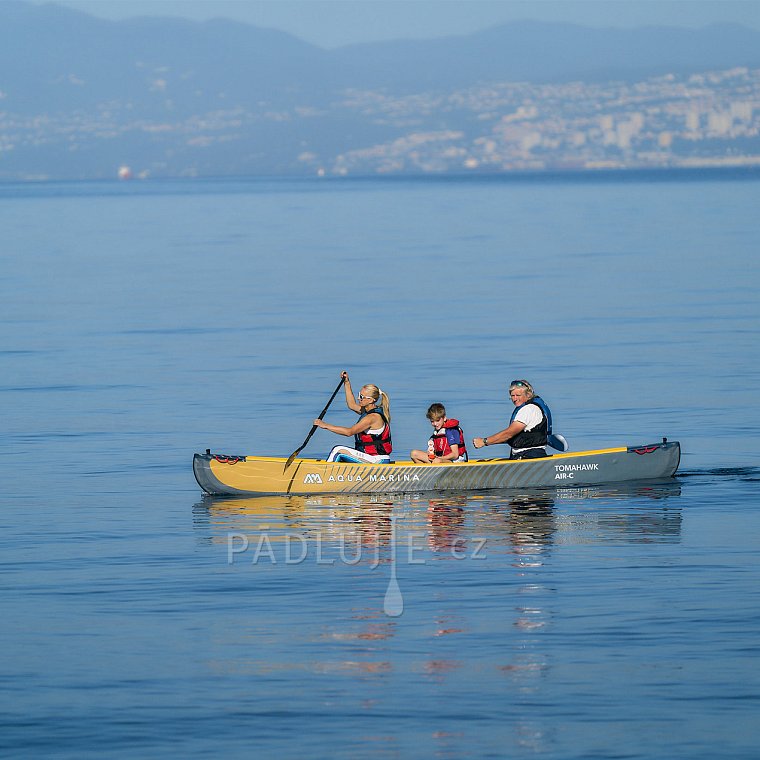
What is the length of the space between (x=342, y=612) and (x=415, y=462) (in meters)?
6.07

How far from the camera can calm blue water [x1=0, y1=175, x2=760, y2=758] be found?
1208 centimetres

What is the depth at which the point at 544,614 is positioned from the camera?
14484mm

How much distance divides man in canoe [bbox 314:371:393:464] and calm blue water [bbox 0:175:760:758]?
0.99 meters

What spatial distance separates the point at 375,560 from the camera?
54.6ft

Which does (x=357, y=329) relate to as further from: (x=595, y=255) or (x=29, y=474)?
(x=595, y=255)

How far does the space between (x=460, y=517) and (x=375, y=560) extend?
2471 millimetres

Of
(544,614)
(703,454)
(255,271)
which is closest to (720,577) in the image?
(544,614)

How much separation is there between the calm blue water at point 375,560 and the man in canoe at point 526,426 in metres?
0.72

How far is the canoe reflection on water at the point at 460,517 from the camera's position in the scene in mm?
17750
